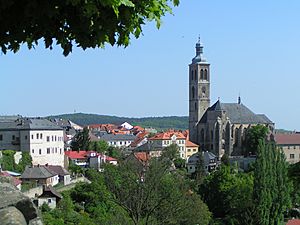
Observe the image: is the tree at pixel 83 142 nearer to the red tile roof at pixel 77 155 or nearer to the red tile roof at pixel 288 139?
the red tile roof at pixel 77 155

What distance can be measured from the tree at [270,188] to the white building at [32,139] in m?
24.8

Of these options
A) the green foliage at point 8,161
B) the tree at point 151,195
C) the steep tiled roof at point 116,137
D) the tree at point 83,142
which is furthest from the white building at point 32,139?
the steep tiled roof at point 116,137

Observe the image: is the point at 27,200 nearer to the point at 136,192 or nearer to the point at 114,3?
the point at 114,3

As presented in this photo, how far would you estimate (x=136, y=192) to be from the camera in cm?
2400

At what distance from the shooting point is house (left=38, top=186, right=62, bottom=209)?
37.1m

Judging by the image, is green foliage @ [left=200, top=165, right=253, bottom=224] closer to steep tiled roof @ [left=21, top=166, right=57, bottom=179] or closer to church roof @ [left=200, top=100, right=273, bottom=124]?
steep tiled roof @ [left=21, top=166, right=57, bottom=179]

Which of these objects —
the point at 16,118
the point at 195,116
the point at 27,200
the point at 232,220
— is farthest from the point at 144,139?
the point at 27,200

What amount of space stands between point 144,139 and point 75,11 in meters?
103

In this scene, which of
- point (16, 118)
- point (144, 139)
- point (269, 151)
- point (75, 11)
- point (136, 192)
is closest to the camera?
point (75, 11)

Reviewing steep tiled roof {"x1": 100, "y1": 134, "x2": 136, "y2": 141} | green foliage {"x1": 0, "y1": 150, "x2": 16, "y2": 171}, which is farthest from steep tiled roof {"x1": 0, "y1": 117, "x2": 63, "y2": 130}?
steep tiled roof {"x1": 100, "y1": 134, "x2": 136, "y2": 141}

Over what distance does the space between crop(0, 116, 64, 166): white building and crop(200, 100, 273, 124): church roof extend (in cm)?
3722

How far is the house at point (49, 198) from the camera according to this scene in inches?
1462

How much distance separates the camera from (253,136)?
9044cm

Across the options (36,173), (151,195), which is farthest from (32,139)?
(151,195)
